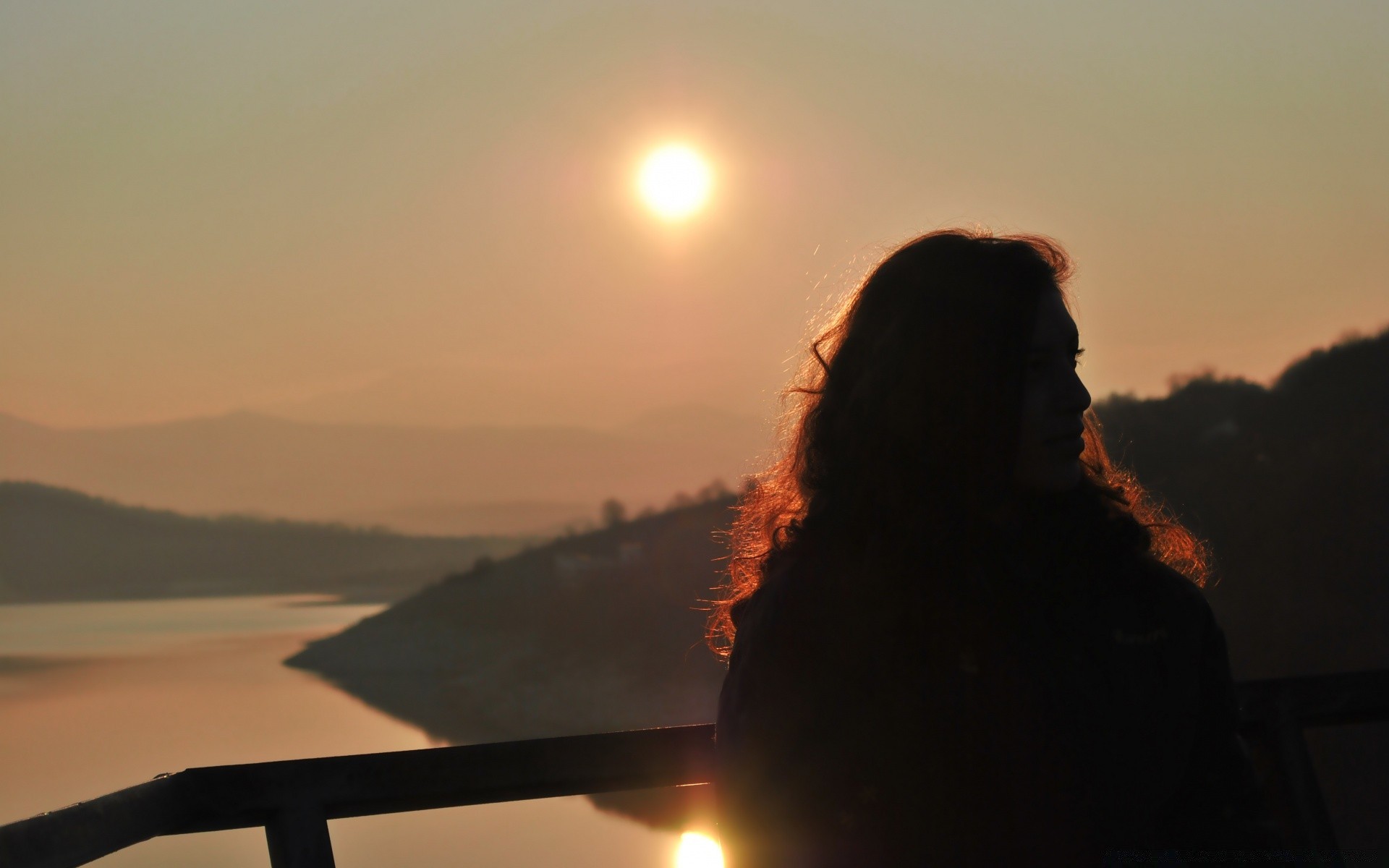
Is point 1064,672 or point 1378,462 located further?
point 1378,462

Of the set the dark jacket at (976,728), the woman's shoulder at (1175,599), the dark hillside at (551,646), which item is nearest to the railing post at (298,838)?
the dark jacket at (976,728)

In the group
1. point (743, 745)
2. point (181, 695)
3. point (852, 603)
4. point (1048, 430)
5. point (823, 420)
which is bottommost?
point (743, 745)

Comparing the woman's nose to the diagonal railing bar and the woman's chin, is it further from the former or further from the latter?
the diagonal railing bar

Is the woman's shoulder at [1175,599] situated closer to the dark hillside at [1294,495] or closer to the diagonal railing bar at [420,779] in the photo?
the diagonal railing bar at [420,779]

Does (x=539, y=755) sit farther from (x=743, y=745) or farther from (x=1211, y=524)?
(x=1211, y=524)

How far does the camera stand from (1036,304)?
1625 millimetres

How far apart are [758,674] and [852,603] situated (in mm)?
158

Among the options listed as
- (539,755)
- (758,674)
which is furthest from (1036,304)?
(539,755)

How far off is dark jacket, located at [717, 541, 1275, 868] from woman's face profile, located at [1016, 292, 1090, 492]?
144 mm

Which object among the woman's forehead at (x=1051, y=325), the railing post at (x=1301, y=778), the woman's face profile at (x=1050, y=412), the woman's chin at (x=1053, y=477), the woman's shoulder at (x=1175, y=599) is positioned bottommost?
the railing post at (x=1301, y=778)

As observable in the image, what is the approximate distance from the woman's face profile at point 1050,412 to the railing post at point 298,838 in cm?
123

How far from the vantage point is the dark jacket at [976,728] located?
53.9 inches

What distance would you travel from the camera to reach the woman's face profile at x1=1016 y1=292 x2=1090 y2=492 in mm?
1585

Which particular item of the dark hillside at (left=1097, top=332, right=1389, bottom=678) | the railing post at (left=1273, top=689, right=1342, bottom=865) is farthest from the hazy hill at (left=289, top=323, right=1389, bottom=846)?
the railing post at (left=1273, top=689, right=1342, bottom=865)
